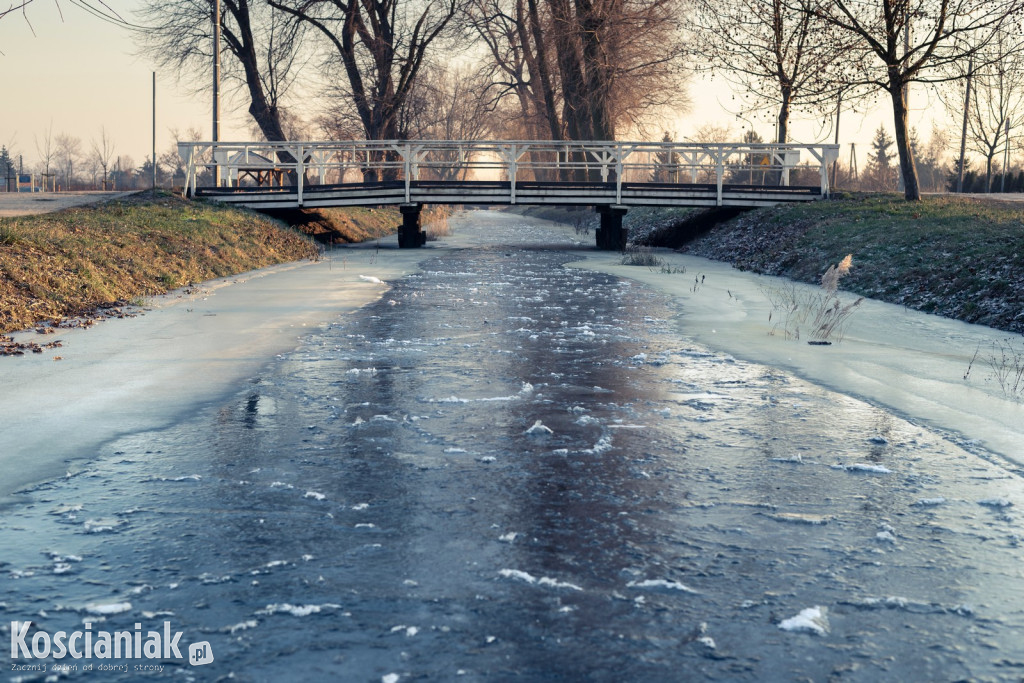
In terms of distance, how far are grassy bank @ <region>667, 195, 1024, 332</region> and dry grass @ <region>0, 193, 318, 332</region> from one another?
453 inches

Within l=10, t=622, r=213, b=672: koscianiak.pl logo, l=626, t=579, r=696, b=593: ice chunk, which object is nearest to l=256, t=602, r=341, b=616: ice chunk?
l=10, t=622, r=213, b=672: koscianiak.pl logo

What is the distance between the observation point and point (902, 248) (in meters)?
17.9

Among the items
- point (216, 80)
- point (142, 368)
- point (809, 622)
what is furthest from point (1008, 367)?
point (216, 80)

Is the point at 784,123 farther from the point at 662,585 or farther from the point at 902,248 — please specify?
the point at 662,585

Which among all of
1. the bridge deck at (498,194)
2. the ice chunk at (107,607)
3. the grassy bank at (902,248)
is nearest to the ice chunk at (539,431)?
the ice chunk at (107,607)

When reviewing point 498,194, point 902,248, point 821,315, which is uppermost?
point 498,194

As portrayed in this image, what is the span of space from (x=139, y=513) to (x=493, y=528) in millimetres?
1777

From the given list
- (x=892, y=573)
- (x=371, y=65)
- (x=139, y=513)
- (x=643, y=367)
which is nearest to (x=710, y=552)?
(x=892, y=573)

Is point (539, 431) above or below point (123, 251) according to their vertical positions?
below

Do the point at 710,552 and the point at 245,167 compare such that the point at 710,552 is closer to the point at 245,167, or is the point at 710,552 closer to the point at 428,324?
the point at 428,324

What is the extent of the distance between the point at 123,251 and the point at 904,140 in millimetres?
20724

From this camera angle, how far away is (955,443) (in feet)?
20.8

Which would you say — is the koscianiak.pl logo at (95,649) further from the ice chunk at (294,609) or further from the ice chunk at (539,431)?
the ice chunk at (539,431)

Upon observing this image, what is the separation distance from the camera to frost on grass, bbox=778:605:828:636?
11.8 feet
